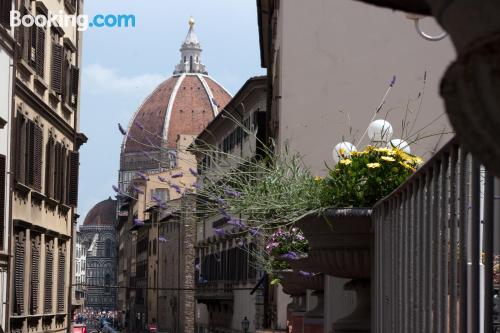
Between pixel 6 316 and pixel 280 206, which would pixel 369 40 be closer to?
pixel 6 316

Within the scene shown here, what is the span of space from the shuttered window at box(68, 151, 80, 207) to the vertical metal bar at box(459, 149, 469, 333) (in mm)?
27423

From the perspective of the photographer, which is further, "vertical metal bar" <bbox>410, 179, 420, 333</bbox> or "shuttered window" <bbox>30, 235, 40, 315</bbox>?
"shuttered window" <bbox>30, 235, 40, 315</bbox>

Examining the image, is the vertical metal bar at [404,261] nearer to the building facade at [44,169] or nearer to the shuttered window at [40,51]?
the building facade at [44,169]

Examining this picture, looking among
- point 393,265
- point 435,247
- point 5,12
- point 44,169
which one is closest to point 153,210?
point 44,169

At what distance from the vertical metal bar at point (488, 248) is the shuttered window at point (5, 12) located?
64.7ft

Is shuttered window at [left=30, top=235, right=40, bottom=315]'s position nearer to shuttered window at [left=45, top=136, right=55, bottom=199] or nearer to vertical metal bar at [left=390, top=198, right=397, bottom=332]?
shuttered window at [left=45, top=136, right=55, bottom=199]

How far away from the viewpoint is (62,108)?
3055cm

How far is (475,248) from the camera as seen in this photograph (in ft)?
12.4

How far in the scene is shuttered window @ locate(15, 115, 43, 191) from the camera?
2492 cm

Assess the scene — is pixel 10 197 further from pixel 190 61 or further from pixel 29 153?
pixel 190 61

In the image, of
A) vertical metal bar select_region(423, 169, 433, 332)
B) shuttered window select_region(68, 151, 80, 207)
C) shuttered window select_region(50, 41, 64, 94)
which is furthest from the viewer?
shuttered window select_region(68, 151, 80, 207)

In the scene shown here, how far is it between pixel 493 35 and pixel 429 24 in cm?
2077

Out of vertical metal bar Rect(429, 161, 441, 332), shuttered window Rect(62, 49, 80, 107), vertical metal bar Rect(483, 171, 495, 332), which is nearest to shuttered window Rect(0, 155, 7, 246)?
shuttered window Rect(62, 49, 80, 107)

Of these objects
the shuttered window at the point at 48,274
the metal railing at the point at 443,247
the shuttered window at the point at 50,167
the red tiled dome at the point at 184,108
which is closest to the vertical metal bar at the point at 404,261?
the metal railing at the point at 443,247
